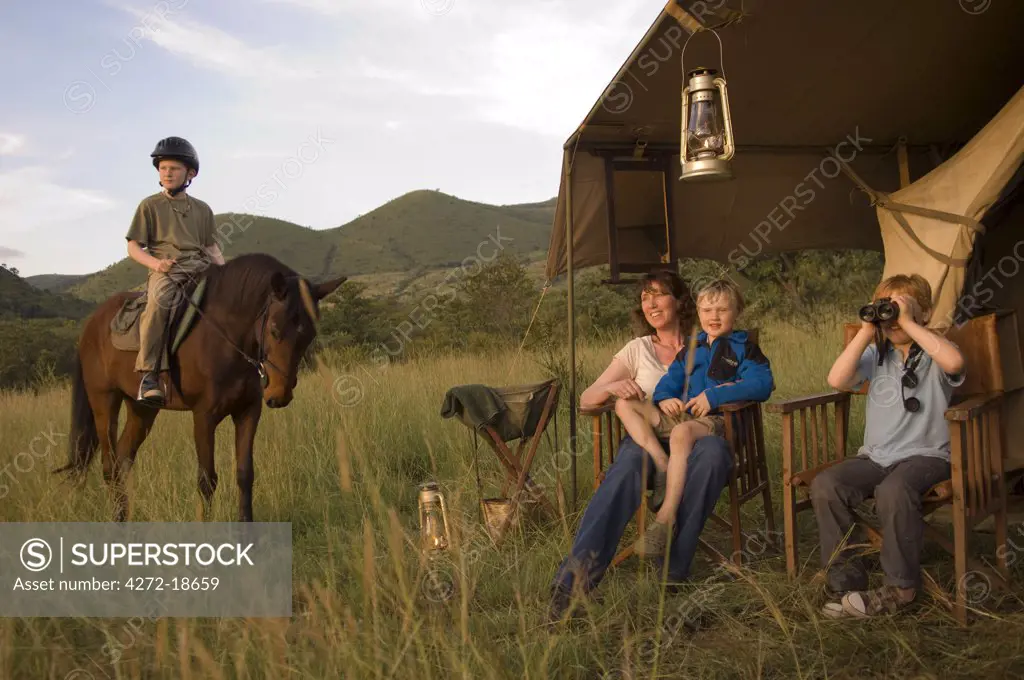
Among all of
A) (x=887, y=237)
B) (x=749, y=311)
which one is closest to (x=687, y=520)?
(x=887, y=237)

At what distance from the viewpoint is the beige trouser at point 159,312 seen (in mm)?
4066

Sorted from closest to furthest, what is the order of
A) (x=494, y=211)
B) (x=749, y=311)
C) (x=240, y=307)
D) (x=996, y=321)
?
(x=996, y=321) → (x=240, y=307) → (x=749, y=311) → (x=494, y=211)

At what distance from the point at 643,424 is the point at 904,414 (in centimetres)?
99

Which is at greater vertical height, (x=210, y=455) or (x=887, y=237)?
(x=887, y=237)

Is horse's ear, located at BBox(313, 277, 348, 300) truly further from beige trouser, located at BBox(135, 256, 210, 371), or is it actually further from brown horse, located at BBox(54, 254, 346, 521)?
beige trouser, located at BBox(135, 256, 210, 371)

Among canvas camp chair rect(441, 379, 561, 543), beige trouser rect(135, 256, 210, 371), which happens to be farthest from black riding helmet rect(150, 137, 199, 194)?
canvas camp chair rect(441, 379, 561, 543)

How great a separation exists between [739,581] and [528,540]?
3.57ft

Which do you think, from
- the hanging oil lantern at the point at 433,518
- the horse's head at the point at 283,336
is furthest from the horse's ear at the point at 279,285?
the hanging oil lantern at the point at 433,518

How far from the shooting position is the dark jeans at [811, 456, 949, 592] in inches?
104

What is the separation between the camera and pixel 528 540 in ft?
12.2

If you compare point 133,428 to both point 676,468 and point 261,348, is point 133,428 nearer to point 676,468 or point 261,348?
point 261,348

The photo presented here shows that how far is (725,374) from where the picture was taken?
3.35 metres

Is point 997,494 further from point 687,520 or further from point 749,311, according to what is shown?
point 749,311

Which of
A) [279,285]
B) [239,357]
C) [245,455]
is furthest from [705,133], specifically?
[245,455]
